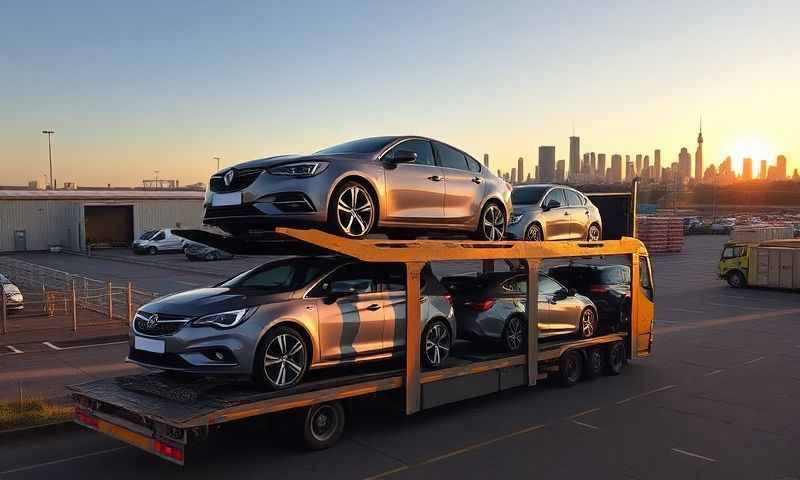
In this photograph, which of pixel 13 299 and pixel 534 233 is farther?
pixel 13 299

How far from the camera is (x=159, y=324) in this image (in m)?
6.77

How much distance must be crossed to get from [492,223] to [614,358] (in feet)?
13.4

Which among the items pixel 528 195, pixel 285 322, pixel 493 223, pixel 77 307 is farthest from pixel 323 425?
pixel 77 307

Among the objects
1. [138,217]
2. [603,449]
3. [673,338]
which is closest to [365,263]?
[603,449]

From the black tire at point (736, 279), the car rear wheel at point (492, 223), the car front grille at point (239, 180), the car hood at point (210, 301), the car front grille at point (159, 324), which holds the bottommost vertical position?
the black tire at point (736, 279)


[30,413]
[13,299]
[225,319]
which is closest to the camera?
[225,319]

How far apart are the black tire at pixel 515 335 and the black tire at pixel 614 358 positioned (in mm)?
2525

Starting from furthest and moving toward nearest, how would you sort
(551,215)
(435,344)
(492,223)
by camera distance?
(551,215) < (492,223) < (435,344)

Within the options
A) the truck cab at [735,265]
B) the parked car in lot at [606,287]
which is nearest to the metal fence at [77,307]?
the parked car in lot at [606,287]

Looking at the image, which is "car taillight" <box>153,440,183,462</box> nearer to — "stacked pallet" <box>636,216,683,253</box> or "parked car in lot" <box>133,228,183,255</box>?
"parked car in lot" <box>133,228,183,255</box>

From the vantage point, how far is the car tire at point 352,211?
22.9 feet

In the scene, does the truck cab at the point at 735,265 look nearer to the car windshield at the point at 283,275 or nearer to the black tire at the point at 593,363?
the black tire at the point at 593,363

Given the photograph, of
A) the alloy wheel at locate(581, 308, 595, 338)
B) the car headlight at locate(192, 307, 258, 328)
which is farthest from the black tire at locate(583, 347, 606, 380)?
the car headlight at locate(192, 307, 258, 328)

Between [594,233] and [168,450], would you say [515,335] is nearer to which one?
[594,233]
